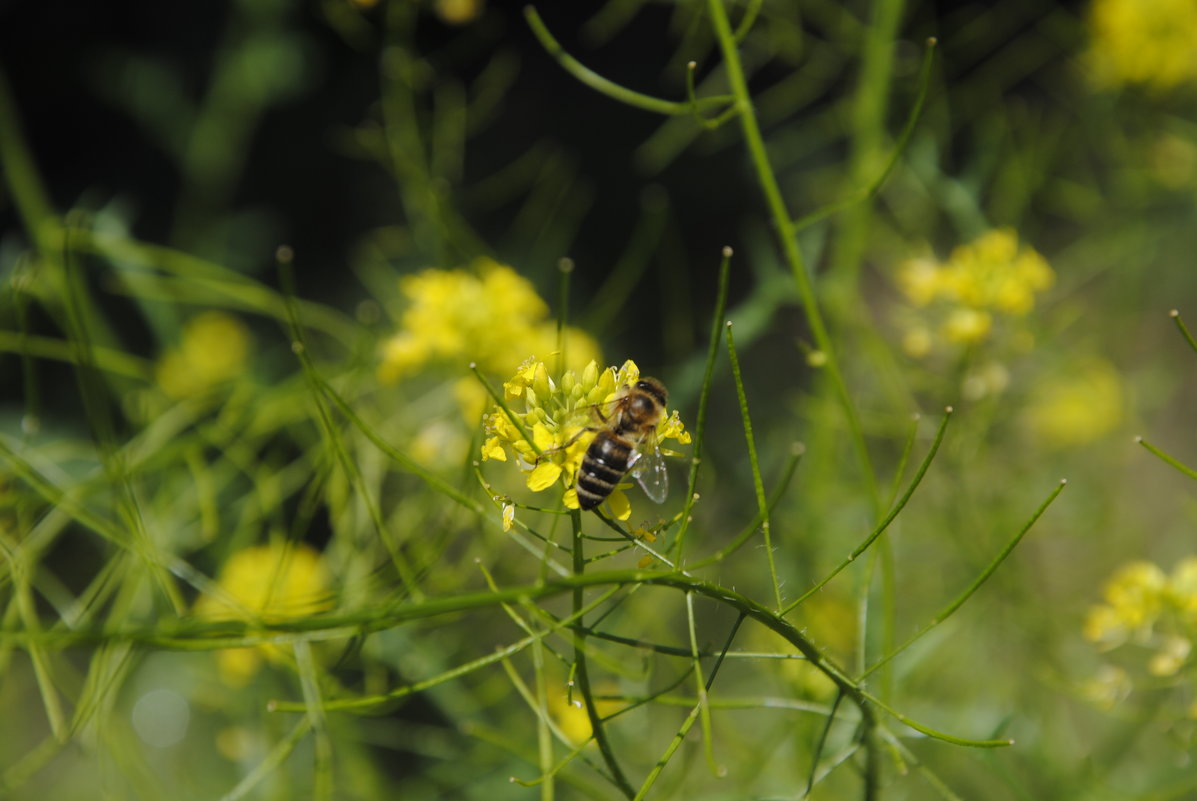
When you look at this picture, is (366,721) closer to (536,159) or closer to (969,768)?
(969,768)

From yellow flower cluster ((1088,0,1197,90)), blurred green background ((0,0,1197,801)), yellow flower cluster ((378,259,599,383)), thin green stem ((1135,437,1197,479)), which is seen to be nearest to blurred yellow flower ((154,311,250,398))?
blurred green background ((0,0,1197,801))

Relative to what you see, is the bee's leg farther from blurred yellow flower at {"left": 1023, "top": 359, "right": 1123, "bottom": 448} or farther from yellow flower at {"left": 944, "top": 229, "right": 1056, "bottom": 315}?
blurred yellow flower at {"left": 1023, "top": 359, "right": 1123, "bottom": 448}

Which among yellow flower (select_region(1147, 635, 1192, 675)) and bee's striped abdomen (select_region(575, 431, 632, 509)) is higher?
bee's striped abdomen (select_region(575, 431, 632, 509))

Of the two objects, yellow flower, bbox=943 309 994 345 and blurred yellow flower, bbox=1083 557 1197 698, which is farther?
yellow flower, bbox=943 309 994 345

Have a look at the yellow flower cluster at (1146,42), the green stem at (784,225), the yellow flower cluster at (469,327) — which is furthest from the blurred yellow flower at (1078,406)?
the yellow flower cluster at (469,327)

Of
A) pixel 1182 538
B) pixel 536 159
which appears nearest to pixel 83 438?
pixel 536 159

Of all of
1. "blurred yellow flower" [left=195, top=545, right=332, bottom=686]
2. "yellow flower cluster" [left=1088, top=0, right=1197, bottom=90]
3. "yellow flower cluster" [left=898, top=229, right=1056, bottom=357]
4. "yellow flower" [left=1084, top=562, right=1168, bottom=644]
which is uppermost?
"yellow flower cluster" [left=1088, top=0, right=1197, bottom=90]

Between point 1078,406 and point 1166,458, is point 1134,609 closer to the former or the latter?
point 1166,458

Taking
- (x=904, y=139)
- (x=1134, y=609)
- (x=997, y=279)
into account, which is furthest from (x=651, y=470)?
(x=997, y=279)
